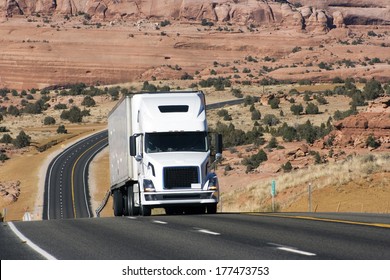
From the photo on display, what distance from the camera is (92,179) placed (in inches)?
3388

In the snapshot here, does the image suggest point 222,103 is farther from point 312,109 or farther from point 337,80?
point 337,80

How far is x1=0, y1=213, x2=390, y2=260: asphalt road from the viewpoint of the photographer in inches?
606

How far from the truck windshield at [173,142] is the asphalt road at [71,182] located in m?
38.2

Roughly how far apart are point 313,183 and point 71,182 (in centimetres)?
4099

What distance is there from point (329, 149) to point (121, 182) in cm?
3825

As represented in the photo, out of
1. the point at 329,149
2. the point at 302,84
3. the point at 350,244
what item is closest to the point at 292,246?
the point at 350,244

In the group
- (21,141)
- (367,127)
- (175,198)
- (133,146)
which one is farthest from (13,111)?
(175,198)

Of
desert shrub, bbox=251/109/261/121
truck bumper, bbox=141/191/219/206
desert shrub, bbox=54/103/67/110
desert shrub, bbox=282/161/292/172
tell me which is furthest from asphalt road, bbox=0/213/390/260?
desert shrub, bbox=54/103/67/110

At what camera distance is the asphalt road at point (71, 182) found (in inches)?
2805

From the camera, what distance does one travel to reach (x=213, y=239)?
18.4m

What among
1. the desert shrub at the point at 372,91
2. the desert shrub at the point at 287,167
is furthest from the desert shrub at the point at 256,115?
the desert shrub at the point at 287,167

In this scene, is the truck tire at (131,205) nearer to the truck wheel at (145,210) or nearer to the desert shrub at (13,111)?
the truck wheel at (145,210)

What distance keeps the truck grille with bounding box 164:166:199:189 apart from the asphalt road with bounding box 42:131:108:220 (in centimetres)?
3852

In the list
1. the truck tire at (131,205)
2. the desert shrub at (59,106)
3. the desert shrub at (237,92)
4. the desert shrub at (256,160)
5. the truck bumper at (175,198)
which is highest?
the truck bumper at (175,198)
